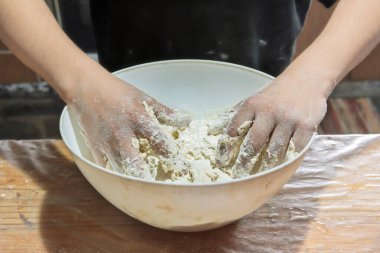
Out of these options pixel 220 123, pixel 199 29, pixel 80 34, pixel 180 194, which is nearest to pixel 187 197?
pixel 180 194

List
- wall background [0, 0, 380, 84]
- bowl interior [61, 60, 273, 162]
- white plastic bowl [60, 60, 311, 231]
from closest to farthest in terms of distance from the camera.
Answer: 1. white plastic bowl [60, 60, 311, 231]
2. bowl interior [61, 60, 273, 162]
3. wall background [0, 0, 380, 84]

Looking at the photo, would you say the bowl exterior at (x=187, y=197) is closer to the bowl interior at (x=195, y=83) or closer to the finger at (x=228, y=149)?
the finger at (x=228, y=149)

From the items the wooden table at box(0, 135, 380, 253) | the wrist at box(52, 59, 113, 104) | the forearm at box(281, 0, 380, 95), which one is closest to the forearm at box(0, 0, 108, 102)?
the wrist at box(52, 59, 113, 104)

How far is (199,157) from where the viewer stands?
2.55 feet

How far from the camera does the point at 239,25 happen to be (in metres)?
1.03

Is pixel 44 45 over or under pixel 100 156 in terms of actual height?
over

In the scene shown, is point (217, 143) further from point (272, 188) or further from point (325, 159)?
point (325, 159)

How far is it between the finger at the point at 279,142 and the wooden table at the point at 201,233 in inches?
5.7

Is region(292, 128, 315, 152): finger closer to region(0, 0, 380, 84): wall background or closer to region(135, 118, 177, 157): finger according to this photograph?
region(135, 118, 177, 157): finger

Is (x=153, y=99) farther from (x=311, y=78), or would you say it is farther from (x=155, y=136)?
(x=311, y=78)

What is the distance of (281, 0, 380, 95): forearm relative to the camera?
74 cm

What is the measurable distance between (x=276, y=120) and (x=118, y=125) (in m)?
0.23

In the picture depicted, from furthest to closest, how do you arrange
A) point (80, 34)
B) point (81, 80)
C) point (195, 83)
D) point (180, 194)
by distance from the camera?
point (80, 34) < point (195, 83) < point (81, 80) < point (180, 194)

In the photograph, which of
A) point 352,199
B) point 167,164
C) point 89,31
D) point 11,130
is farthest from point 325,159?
point 11,130
